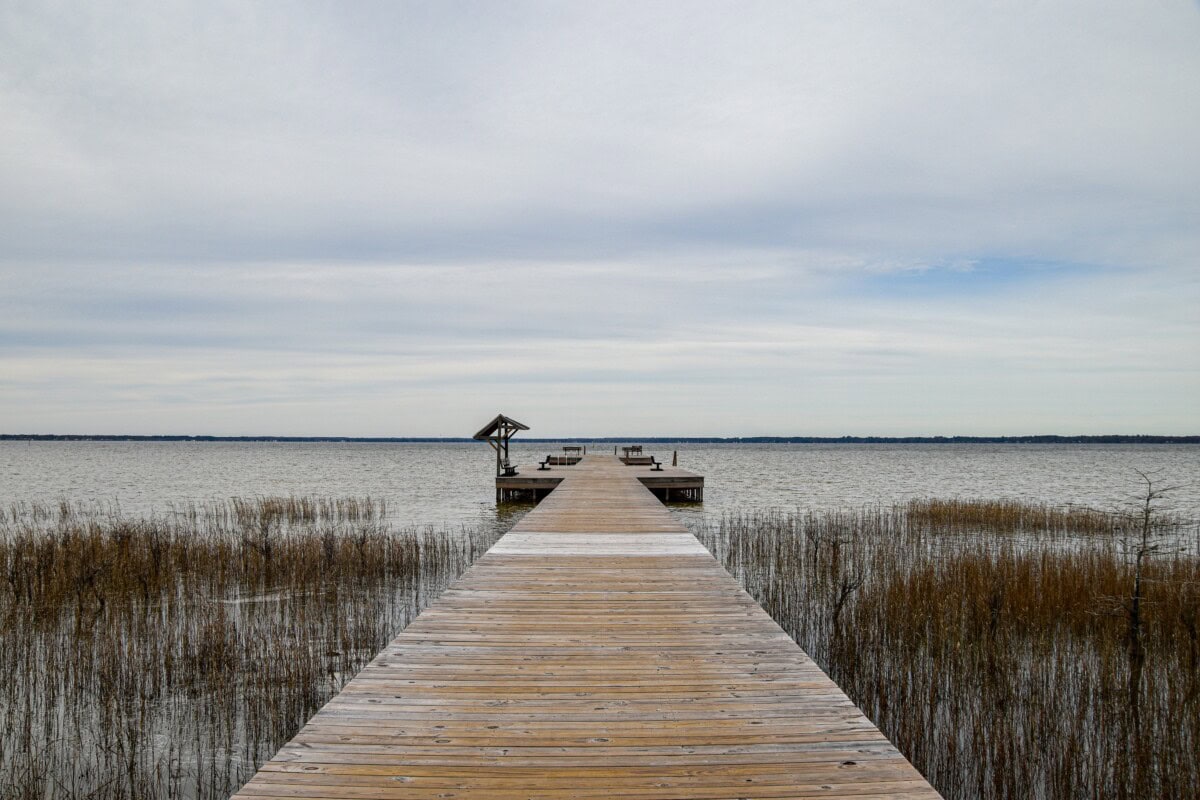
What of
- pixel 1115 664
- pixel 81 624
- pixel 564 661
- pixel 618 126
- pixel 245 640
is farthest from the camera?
pixel 618 126

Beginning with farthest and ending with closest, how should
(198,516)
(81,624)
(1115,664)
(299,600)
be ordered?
1. (198,516)
2. (299,600)
3. (81,624)
4. (1115,664)

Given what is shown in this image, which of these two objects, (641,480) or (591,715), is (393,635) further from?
(641,480)

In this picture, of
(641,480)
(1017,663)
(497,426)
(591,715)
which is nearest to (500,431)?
(497,426)

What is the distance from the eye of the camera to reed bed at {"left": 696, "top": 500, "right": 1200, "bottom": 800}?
16.8 feet

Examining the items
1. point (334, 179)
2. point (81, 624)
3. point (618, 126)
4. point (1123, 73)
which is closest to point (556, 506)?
point (81, 624)

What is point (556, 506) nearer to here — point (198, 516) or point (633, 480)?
point (633, 480)

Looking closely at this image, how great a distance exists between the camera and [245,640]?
776 centimetres

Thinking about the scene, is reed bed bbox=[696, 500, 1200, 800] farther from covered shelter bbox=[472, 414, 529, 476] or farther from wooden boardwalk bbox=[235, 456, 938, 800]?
covered shelter bbox=[472, 414, 529, 476]

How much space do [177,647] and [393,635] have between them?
2277mm

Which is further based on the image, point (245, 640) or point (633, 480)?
point (633, 480)

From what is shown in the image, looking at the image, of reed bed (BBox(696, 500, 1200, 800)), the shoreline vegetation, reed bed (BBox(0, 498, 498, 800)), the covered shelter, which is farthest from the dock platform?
reed bed (BBox(696, 500, 1200, 800))

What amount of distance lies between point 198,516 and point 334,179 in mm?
11061

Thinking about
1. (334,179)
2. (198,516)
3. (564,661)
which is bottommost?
(198,516)

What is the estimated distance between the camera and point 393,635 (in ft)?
28.0
